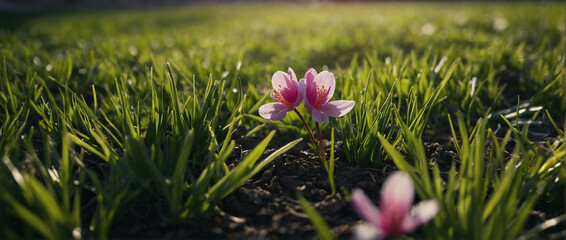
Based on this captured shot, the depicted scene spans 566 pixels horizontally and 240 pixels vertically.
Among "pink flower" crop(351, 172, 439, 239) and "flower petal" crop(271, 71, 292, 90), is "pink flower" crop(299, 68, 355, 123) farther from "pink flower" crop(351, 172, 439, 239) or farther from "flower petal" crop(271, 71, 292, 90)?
"pink flower" crop(351, 172, 439, 239)

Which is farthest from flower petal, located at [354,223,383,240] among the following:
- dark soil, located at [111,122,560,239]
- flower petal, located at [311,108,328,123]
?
flower petal, located at [311,108,328,123]

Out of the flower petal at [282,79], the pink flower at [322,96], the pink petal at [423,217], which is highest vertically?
the flower petal at [282,79]

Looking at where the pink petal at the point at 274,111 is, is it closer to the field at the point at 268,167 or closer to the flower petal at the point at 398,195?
the field at the point at 268,167

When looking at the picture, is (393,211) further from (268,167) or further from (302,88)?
(268,167)

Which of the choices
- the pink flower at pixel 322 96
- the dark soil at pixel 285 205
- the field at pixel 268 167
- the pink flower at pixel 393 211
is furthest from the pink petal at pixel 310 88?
the pink flower at pixel 393 211

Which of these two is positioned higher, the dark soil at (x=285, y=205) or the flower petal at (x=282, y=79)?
the flower petal at (x=282, y=79)

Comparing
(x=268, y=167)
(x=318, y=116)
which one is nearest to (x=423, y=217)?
(x=318, y=116)
